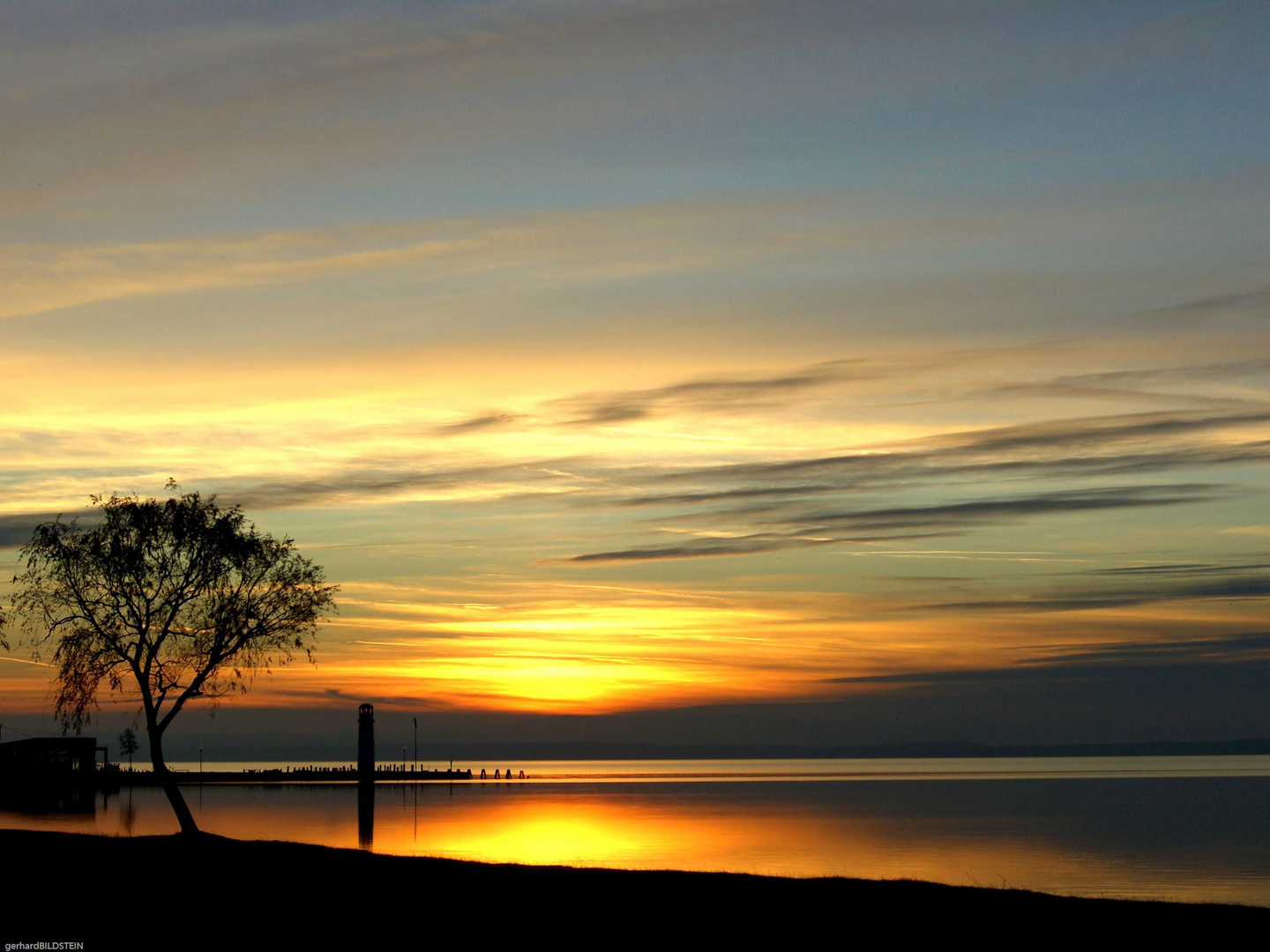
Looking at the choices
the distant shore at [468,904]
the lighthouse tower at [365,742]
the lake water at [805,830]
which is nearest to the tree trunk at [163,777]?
the distant shore at [468,904]

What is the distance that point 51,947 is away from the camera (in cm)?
2223

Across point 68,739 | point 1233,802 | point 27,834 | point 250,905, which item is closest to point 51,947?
point 250,905

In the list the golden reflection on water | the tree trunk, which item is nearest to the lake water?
the golden reflection on water

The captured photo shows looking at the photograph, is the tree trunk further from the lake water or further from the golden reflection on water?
the lake water

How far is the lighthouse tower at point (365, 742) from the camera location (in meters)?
117

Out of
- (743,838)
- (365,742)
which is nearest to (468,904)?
(743,838)

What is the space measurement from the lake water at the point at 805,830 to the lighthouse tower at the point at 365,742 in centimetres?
440

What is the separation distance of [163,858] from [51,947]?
11.4m

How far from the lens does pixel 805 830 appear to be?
94812 millimetres

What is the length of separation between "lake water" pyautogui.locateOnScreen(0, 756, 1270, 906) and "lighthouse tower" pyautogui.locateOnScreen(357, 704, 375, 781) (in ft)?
14.4

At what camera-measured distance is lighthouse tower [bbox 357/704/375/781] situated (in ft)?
385

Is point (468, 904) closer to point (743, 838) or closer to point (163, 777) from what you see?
point (163, 777)

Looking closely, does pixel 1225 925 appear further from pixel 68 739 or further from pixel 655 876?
pixel 68 739

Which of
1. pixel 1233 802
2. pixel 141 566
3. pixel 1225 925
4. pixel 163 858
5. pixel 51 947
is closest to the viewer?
pixel 51 947
